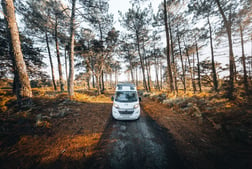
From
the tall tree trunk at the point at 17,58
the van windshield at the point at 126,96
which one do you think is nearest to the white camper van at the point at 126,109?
the van windshield at the point at 126,96

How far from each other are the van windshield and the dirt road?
155cm

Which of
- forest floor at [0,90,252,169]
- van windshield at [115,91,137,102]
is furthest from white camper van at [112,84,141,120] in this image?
forest floor at [0,90,252,169]

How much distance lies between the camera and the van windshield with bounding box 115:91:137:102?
4976 millimetres

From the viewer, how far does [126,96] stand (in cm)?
523

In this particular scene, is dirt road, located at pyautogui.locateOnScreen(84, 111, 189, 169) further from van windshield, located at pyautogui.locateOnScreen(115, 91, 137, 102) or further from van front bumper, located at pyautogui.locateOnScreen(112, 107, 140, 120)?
van windshield, located at pyautogui.locateOnScreen(115, 91, 137, 102)

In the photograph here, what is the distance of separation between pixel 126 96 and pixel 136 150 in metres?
2.93

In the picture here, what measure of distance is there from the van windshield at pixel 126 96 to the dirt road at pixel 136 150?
1.55 metres

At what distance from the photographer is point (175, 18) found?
9922mm

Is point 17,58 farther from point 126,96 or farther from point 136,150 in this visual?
point 136,150

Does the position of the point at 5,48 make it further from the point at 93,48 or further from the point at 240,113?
the point at 240,113

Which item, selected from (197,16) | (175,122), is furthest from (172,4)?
(175,122)

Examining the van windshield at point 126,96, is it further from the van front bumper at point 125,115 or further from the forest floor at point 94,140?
the forest floor at point 94,140

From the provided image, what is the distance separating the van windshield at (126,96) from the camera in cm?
498

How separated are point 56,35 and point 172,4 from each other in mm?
14231
